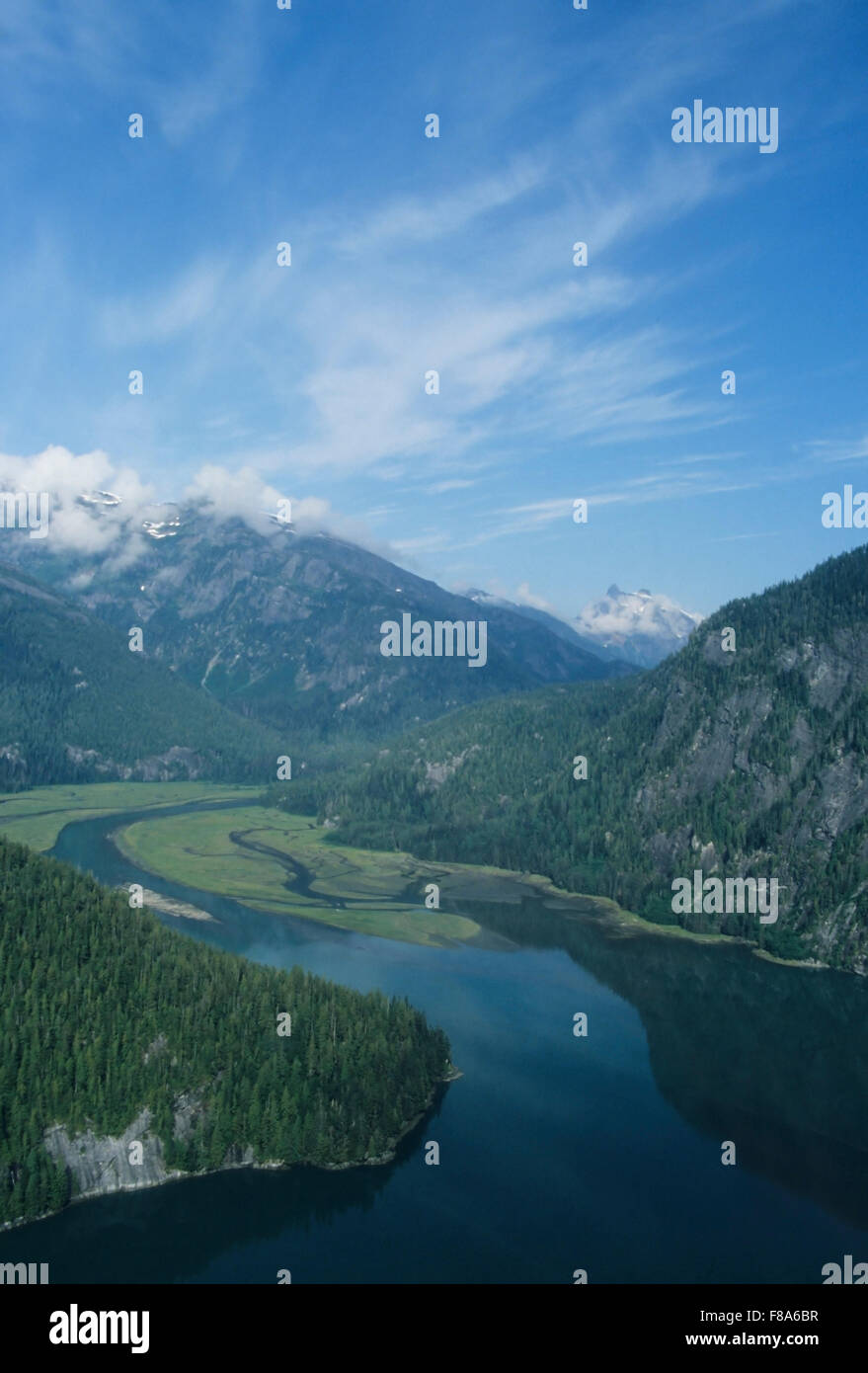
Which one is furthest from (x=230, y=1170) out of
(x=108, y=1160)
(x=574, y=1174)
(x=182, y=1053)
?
(x=574, y=1174)

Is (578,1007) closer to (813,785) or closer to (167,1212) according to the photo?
(167,1212)

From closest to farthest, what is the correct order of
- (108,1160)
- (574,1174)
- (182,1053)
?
(108,1160)
(574,1174)
(182,1053)

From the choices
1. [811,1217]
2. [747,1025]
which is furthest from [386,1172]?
[747,1025]

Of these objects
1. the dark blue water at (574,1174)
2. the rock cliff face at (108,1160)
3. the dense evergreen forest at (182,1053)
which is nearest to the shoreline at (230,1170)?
the rock cliff face at (108,1160)

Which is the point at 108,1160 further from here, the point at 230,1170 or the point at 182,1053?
the point at 182,1053

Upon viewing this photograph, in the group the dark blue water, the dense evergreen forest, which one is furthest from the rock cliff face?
the dark blue water

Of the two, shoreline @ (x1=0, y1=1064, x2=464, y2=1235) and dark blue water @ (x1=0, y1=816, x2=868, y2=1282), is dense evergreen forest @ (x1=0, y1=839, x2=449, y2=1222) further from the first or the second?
dark blue water @ (x1=0, y1=816, x2=868, y2=1282)
